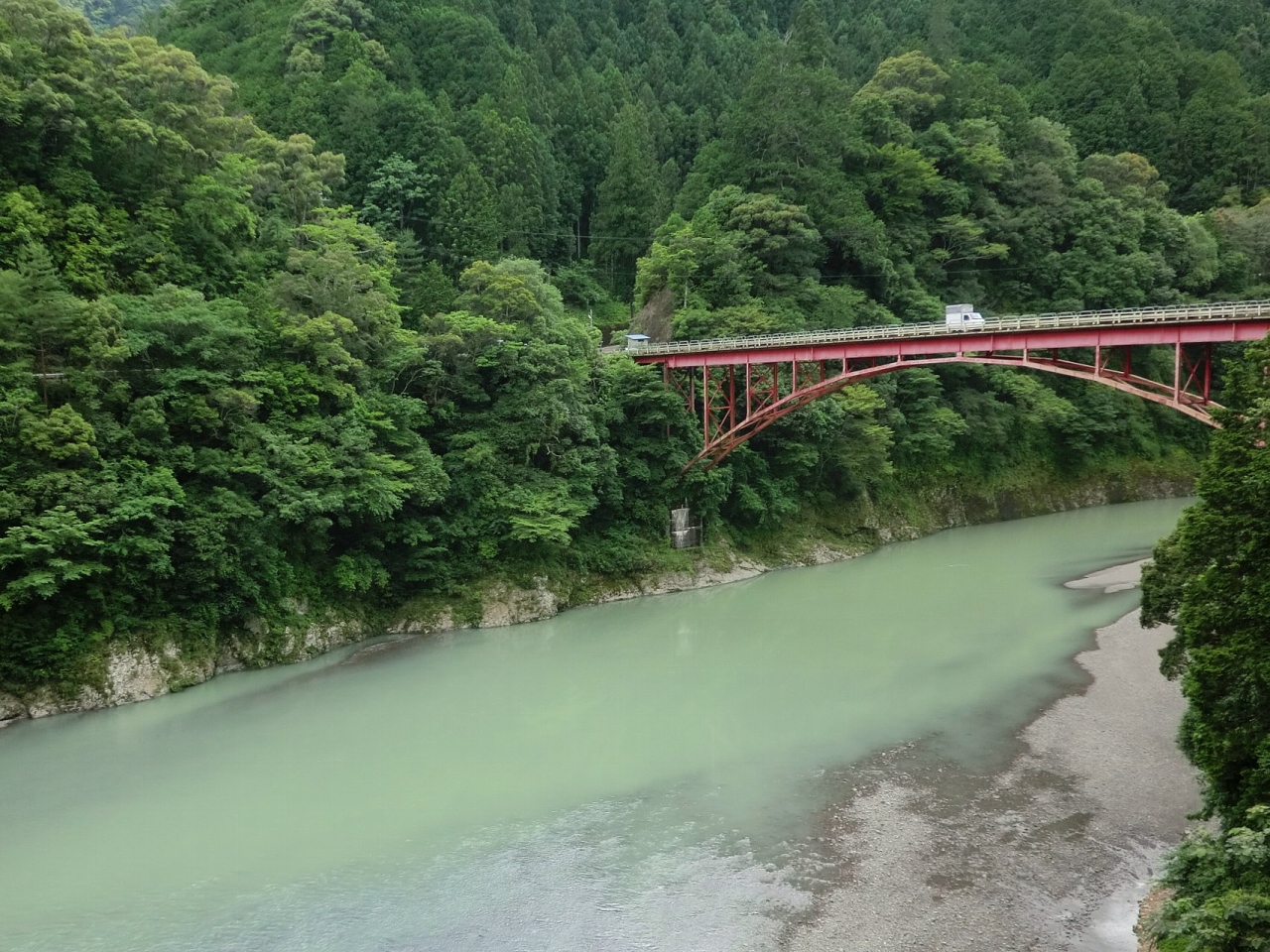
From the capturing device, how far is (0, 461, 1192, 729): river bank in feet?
69.6

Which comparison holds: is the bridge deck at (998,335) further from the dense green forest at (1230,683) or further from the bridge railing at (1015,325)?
the dense green forest at (1230,683)

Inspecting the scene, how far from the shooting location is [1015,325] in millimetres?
26031

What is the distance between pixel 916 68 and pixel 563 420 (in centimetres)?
3249

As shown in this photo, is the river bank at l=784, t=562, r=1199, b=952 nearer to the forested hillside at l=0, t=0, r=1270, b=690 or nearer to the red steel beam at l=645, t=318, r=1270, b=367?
the red steel beam at l=645, t=318, r=1270, b=367

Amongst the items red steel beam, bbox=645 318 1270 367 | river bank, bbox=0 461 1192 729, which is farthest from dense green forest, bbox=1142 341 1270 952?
river bank, bbox=0 461 1192 729

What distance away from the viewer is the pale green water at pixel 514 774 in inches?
540

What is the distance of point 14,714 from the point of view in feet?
65.4

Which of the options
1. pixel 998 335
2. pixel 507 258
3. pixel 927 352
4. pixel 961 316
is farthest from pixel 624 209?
pixel 998 335

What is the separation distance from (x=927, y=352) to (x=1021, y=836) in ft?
51.7

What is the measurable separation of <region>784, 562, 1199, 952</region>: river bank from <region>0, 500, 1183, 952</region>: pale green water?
2.31 ft

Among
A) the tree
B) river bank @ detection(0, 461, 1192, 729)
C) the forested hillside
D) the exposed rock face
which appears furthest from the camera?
the tree

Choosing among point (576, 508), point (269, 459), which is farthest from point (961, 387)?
point (269, 459)

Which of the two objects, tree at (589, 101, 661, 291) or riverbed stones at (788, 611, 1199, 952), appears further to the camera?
tree at (589, 101, 661, 291)

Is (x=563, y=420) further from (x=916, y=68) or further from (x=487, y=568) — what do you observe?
(x=916, y=68)
